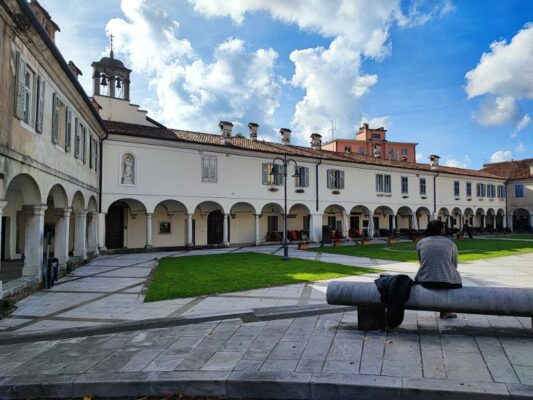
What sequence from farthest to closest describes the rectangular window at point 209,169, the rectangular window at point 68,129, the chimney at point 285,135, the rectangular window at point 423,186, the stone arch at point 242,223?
the rectangular window at point 423,186 → the chimney at point 285,135 → the stone arch at point 242,223 → the rectangular window at point 209,169 → the rectangular window at point 68,129

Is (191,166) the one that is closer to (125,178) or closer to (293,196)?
(125,178)

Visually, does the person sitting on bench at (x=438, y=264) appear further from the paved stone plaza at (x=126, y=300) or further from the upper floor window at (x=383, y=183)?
the upper floor window at (x=383, y=183)

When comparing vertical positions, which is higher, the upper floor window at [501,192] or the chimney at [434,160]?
the chimney at [434,160]

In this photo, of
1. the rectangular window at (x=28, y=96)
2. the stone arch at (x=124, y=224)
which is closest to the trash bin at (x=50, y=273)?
the rectangular window at (x=28, y=96)

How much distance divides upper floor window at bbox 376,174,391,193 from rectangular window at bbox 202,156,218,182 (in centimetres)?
1510

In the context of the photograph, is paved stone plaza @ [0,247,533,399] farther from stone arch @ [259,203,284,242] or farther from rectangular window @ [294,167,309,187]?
stone arch @ [259,203,284,242]

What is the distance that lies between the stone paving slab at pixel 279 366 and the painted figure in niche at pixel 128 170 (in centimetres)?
1624

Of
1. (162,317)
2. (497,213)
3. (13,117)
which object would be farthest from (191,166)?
(497,213)

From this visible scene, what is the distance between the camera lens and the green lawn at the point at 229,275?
946cm

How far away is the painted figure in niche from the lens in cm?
2094

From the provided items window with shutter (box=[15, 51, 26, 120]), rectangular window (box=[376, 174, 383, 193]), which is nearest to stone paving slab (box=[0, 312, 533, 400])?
window with shutter (box=[15, 51, 26, 120])

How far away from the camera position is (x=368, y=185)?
3153 centimetres

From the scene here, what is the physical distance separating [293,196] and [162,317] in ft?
68.8

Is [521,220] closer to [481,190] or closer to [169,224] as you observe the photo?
[481,190]
